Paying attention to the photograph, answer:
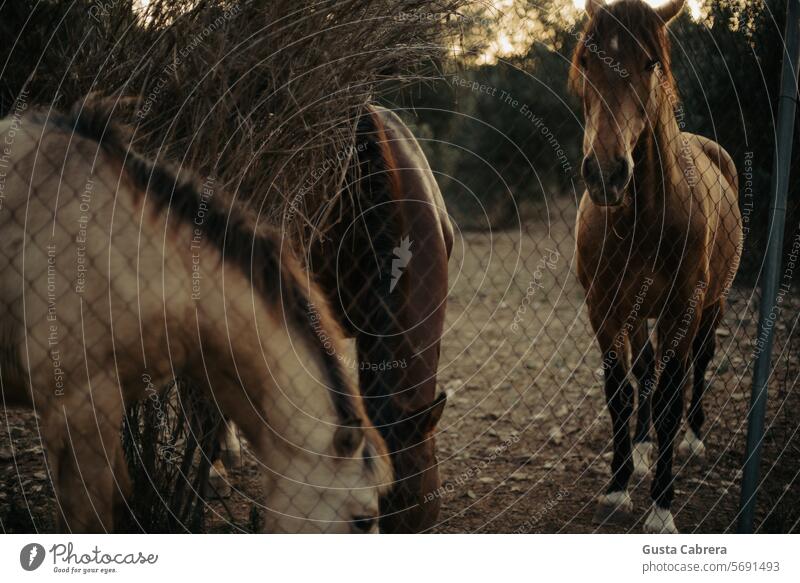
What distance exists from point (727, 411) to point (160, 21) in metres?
4.15

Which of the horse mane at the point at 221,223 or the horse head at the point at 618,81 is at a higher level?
the horse head at the point at 618,81

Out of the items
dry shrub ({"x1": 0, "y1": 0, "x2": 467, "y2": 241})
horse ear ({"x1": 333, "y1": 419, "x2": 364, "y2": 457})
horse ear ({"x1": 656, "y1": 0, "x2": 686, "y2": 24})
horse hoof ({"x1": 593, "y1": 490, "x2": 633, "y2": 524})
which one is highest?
horse ear ({"x1": 656, "y1": 0, "x2": 686, "y2": 24})

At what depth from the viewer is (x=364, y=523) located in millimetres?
1940

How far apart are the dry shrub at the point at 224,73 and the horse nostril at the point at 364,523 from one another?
46.6 inches

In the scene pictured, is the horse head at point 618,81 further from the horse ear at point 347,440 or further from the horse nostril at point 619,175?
the horse ear at point 347,440

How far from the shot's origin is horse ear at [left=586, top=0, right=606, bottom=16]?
2.98 meters

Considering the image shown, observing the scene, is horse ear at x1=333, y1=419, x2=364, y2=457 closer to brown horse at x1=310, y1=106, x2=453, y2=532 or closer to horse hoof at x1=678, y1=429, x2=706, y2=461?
brown horse at x1=310, y1=106, x2=453, y2=532

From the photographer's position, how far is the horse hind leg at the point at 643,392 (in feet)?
11.7

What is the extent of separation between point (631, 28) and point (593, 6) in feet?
0.65

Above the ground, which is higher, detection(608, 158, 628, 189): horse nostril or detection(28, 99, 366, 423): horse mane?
detection(608, 158, 628, 189): horse nostril

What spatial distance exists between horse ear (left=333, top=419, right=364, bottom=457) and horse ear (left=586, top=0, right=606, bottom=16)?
2069 mm

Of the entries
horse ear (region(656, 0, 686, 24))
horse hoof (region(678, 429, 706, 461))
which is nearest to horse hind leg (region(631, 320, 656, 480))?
horse hoof (region(678, 429, 706, 461))

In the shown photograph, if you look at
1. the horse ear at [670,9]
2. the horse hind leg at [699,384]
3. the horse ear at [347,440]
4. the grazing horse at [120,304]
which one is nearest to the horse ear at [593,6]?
the horse ear at [670,9]

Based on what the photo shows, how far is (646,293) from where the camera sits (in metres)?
3.30
